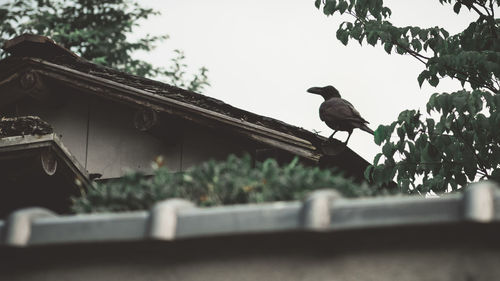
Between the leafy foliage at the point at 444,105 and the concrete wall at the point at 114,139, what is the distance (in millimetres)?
1873

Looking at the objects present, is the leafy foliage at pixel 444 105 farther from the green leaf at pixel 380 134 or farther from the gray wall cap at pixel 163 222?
the gray wall cap at pixel 163 222

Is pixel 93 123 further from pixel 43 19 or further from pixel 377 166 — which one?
pixel 43 19

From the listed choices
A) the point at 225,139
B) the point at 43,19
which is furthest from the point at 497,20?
the point at 43,19

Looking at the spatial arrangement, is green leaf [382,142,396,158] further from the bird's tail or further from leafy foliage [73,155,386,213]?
leafy foliage [73,155,386,213]

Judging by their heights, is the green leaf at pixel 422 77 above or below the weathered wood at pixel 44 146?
above

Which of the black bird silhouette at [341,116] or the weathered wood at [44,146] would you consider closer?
the weathered wood at [44,146]

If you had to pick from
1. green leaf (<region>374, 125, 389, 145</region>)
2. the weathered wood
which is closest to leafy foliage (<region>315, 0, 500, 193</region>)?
green leaf (<region>374, 125, 389, 145</region>)

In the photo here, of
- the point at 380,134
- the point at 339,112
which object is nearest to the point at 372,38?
the point at 339,112

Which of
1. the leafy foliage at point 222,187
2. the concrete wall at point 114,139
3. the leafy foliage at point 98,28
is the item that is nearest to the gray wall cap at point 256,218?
the leafy foliage at point 222,187

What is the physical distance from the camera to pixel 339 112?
901 centimetres

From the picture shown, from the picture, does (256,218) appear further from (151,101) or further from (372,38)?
(151,101)

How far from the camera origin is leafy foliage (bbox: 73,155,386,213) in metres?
4.05

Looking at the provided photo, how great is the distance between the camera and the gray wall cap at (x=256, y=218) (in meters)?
3.38

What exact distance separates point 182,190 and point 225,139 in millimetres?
4663
